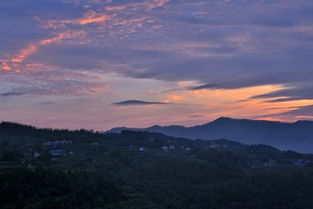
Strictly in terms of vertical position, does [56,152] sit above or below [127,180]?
above

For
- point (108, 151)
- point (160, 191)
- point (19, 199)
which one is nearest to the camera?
point (19, 199)

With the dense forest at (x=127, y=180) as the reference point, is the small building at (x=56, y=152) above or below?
above

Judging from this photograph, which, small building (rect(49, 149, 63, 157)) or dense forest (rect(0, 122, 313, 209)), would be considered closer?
dense forest (rect(0, 122, 313, 209))

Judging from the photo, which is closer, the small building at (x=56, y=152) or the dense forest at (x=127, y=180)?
the dense forest at (x=127, y=180)

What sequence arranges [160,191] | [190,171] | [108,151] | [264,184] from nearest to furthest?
1. [160,191]
2. [264,184]
3. [190,171]
4. [108,151]

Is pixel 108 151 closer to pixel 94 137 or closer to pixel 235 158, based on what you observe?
pixel 94 137

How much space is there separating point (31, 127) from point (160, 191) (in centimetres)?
7990

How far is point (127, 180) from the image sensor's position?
79.5 m

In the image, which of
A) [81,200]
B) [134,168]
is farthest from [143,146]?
[81,200]

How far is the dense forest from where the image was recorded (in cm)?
5506

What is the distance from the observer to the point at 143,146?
5487 inches

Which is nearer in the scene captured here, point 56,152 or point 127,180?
point 127,180

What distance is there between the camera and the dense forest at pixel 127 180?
5506 cm

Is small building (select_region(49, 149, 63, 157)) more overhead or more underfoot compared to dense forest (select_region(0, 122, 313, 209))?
more overhead
